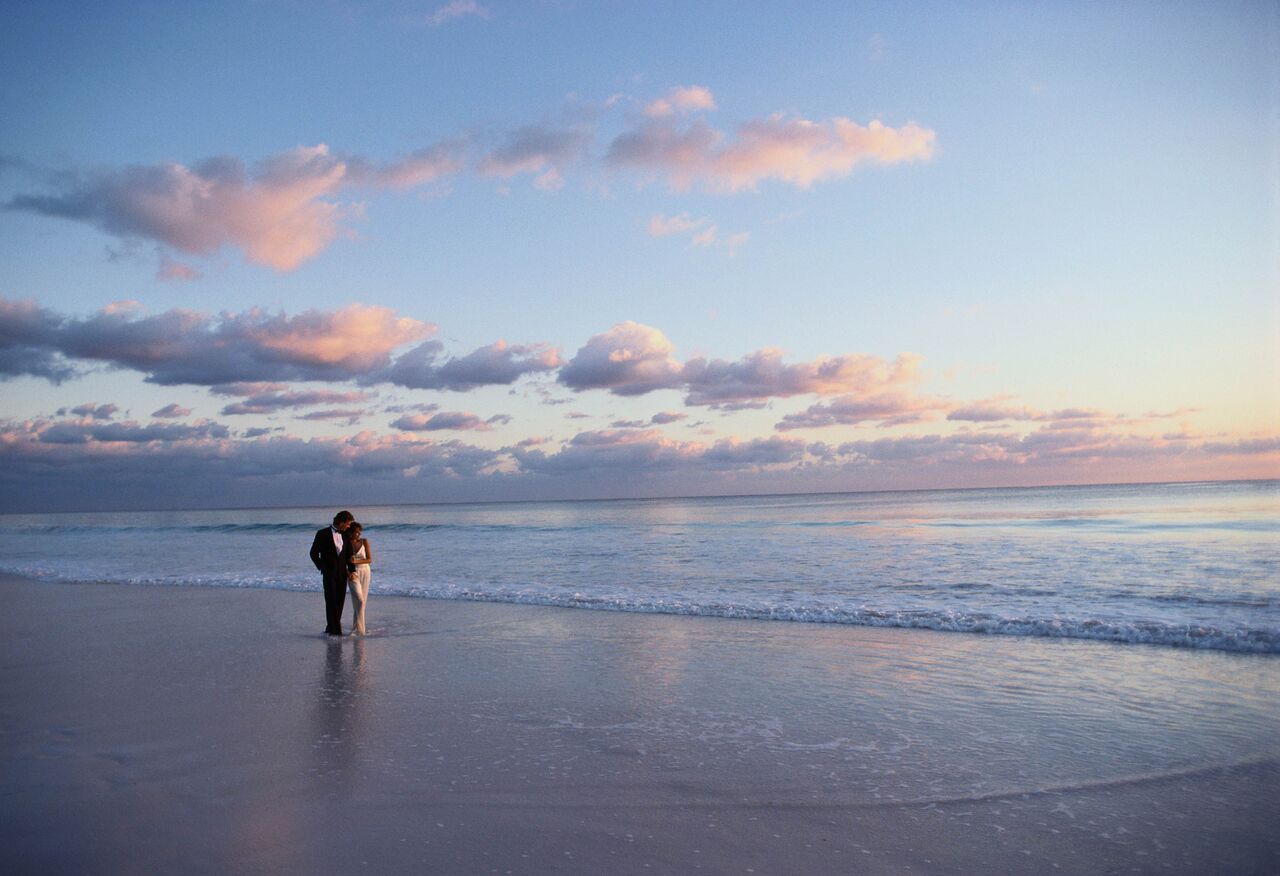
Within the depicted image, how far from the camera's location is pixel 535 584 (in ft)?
60.0

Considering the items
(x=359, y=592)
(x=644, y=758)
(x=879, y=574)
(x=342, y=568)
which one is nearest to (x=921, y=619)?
(x=879, y=574)

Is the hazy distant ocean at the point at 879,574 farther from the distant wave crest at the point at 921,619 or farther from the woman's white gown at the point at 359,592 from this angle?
the woman's white gown at the point at 359,592

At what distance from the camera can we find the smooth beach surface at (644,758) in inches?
159

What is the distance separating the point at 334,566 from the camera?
37.3 feet

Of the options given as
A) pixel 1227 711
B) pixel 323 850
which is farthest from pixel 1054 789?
pixel 323 850

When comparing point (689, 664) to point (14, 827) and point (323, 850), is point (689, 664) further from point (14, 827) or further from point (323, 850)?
point (14, 827)

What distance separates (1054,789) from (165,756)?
20.3 feet

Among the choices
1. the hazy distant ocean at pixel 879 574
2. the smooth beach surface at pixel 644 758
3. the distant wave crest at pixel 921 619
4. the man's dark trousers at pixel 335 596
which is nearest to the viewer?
the smooth beach surface at pixel 644 758

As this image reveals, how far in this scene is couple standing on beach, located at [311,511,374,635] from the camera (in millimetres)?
11258

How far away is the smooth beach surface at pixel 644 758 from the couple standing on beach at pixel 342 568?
1187mm

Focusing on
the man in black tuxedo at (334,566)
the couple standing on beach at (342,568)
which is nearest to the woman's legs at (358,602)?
the couple standing on beach at (342,568)

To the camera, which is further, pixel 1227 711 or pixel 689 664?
pixel 689 664

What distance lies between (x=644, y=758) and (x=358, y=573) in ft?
24.0

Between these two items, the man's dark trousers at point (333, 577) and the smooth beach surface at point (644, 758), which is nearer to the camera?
the smooth beach surface at point (644, 758)
